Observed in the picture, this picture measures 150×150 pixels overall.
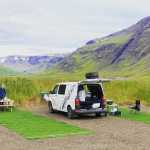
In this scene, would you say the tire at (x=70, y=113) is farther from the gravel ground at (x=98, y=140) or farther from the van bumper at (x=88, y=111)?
the gravel ground at (x=98, y=140)

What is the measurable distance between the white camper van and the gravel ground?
10.9 ft

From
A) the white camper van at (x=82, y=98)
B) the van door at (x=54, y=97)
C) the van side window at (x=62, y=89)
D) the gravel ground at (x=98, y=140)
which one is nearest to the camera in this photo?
the gravel ground at (x=98, y=140)

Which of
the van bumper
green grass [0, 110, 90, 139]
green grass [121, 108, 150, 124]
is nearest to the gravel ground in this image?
green grass [0, 110, 90, 139]

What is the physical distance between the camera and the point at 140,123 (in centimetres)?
2506

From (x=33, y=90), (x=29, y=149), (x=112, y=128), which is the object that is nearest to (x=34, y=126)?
(x=112, y=128)

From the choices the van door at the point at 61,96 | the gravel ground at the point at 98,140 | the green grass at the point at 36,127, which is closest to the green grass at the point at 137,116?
the gravel ground at the point at 98,140

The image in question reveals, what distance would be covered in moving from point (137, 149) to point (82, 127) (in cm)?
727

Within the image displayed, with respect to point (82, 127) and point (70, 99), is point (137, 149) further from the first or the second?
point (70, 99)

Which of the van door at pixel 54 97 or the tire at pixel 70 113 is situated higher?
the van door at pixel 54 97

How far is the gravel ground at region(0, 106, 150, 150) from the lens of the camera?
1702 centimetres

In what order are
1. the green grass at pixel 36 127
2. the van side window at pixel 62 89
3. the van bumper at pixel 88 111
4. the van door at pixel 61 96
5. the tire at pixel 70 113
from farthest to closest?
the van side window at pixel 62 89 < the van door at pixel 61 96 < the tire at pixel 70 113 < the van bumper at pixel 88 111 < the green grass at pixel 36 127

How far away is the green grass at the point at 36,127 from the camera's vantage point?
20594 millimetres

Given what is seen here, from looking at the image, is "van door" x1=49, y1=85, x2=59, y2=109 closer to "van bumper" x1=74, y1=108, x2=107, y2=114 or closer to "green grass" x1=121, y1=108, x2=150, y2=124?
"van bumper" x1=74, y1=108, x2=107, y2=114

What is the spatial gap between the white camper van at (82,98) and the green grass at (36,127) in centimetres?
187
